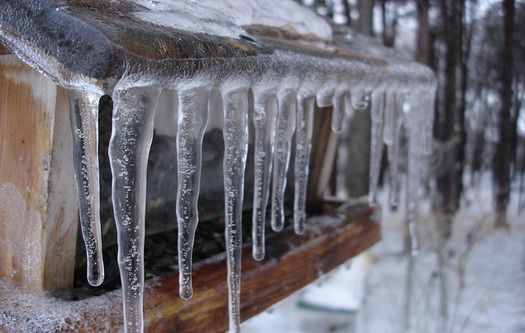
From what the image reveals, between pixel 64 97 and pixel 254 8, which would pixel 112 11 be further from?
pixel 254 8

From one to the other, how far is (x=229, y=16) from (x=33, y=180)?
0.73 metres

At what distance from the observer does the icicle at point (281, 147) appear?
1640 millimetres

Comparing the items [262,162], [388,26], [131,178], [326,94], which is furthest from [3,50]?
[388,26]

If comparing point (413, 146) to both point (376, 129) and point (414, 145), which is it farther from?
point (376, 129)

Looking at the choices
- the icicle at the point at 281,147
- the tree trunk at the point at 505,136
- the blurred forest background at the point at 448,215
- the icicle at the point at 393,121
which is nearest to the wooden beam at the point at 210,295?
the icicle at the point at 281,147

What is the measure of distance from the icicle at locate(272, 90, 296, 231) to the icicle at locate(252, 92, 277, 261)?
0.16 feet

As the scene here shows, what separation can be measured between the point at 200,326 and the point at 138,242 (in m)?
0.38

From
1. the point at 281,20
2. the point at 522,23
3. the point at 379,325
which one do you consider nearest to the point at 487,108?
the point at 522,23

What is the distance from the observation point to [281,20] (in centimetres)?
189

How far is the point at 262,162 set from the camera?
5.13 ft

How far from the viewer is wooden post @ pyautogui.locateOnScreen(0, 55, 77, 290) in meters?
1.22

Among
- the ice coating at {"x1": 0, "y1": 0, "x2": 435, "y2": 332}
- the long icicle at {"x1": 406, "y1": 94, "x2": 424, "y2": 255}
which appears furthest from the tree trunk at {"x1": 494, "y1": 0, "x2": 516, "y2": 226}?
the ice coating at {"x1": 0, "y1": 0, "x2": 435, "y2": 332}

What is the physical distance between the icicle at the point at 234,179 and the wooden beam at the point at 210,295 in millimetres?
71

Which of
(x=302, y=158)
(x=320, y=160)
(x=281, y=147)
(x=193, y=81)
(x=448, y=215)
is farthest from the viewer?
(x=448, y=215)
